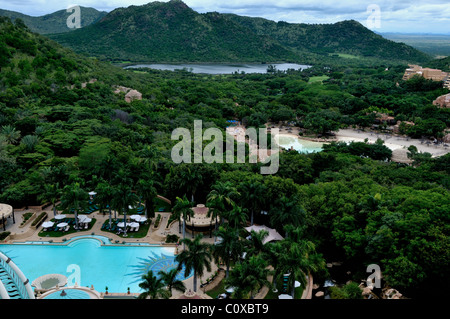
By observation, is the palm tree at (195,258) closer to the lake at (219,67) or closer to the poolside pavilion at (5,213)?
the poolside pavilion at (5,213)

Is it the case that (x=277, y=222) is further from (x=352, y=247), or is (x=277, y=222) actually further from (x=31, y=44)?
(x=31, y=44)

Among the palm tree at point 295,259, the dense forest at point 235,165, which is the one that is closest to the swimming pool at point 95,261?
the dense forest at point 235,165

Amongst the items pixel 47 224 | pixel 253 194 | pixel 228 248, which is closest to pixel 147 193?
pixel 47 224

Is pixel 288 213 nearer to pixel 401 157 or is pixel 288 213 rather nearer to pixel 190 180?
pixel 190 180

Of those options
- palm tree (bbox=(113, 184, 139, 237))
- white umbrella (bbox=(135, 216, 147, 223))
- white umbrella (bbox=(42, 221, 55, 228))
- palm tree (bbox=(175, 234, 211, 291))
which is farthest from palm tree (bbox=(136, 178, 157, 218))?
palm tree (bbox=(175, 234, 211, 291))

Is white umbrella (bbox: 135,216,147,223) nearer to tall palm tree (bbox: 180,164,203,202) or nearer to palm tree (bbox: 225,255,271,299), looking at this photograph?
tall palm tree (bbox: 180,164,203,202)
